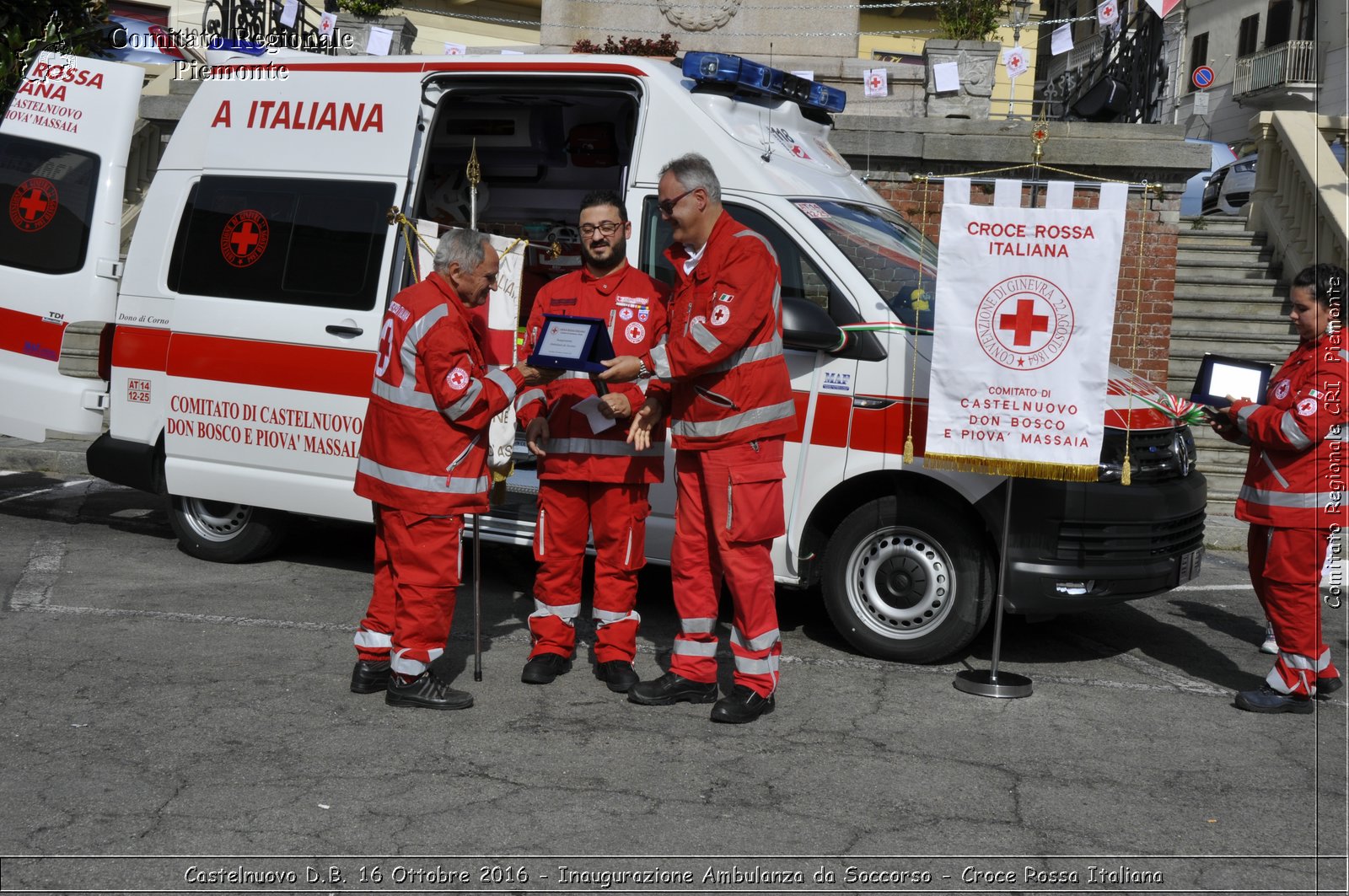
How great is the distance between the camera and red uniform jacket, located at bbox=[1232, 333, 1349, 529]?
559 cm

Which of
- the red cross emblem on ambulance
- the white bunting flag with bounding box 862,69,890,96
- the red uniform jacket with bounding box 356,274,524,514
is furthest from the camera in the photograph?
the white bunting flag with bounding box 862,69,890,96

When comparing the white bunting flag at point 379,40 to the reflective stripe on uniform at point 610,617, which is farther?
the white bunting flag at point 379,40

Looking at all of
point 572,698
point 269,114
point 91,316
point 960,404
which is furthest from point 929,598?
point 91,316

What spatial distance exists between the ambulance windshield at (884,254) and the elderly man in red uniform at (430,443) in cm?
169

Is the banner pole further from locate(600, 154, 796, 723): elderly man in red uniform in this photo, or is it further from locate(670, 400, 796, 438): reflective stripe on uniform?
locate(670, 400, 796, 438): reflective stripe on uniform

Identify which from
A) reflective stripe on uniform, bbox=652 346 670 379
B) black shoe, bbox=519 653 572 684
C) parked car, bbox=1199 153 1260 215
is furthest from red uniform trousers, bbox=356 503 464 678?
parked car, bbox=1199 153 1260 215

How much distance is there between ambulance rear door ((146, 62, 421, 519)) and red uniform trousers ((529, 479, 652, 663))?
1553 mm

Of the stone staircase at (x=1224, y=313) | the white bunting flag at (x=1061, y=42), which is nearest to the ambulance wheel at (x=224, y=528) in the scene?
the stone staircase at (x=1224, y=313)

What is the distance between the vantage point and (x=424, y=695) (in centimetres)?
→ 523

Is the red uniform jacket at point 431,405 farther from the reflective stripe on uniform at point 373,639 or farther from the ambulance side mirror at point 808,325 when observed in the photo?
the ambulance side mirror at point 808,325

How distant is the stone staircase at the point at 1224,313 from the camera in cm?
1144

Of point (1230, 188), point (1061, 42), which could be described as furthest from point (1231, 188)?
point (1061, 42)

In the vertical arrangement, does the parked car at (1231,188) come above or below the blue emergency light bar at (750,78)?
above

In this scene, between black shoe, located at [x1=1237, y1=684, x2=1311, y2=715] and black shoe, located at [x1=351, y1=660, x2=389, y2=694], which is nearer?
black shoe, located at [x1=351, y1=660, x2=389, y2=694]
